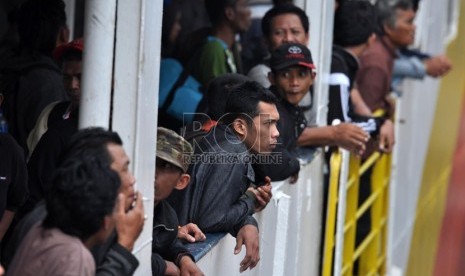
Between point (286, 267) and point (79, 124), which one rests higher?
point (79, 124)

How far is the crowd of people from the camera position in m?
3.81

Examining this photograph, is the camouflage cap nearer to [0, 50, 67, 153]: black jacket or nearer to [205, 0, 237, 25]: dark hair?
[0, 50, 67, 153]: black jacket

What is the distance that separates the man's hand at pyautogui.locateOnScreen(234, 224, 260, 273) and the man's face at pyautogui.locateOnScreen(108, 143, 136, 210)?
1.48 m

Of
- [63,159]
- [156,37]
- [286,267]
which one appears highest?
[156,37]

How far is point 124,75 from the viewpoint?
176 inches

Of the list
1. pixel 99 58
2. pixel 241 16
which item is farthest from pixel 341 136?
pixel 99 58

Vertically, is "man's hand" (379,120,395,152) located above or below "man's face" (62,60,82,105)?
below

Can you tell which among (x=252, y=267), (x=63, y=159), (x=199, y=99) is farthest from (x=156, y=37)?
(x=199, y=99)

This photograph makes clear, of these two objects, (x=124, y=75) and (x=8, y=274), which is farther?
(x=124, y=75)

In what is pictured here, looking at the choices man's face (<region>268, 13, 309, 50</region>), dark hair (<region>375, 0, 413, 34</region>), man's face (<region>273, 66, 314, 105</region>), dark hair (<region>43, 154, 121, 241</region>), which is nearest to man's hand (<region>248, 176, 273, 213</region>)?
man's face (<region>273, 66, 314, 105</region>)

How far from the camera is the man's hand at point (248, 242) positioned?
5477 mm

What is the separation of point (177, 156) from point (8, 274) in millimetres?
1216

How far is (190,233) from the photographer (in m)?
5.20

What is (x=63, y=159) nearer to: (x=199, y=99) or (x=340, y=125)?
(x=199, y=99)
